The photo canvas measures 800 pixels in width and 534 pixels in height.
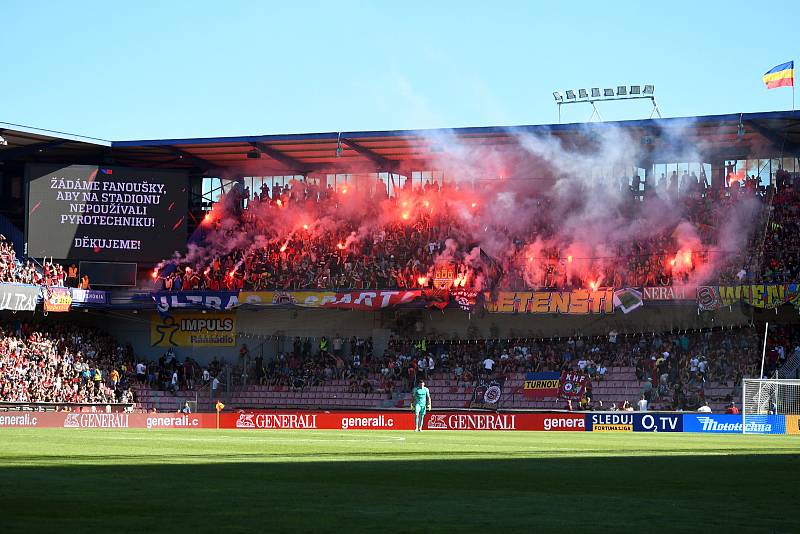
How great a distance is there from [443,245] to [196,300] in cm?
1270

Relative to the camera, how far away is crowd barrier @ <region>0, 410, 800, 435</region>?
43.7m

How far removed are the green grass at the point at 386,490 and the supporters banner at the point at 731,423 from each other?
1821 centimetres

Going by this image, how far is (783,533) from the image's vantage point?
410 inches

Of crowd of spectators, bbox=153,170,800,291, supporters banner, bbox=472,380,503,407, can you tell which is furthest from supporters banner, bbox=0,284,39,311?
supporters banner, bbox=472,380,503,407

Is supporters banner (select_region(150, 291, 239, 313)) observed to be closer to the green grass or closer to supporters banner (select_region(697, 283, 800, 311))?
supporters banner (select_region(697, 283, 800, 311))

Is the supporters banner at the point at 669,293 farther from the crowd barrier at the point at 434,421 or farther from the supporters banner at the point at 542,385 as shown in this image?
the crowd barrier at the point at 434,421

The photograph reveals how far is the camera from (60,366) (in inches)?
2229

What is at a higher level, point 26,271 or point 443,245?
point 443,245

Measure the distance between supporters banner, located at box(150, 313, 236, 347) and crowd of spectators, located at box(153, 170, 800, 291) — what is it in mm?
2728

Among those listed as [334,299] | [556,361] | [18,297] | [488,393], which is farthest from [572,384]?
[18,297]

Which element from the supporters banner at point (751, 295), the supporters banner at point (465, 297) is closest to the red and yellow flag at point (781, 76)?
the supporters banner at point (751, 295)

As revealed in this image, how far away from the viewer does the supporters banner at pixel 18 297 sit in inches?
2173

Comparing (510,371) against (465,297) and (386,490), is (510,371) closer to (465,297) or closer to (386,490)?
(465,297)

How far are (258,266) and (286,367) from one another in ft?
18.4
